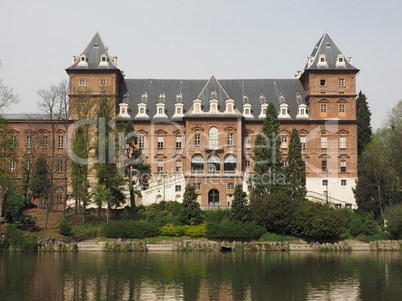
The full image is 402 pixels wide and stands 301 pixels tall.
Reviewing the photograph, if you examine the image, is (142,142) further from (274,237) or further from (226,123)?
(274,237)

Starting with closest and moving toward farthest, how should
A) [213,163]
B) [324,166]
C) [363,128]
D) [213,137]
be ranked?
[213,163], [213,137], [324,166], [363,128]

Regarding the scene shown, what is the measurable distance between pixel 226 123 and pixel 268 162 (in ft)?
33.2

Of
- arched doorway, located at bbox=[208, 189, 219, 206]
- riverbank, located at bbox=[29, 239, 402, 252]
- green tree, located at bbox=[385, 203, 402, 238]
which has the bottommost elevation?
riverbank, located at bbox=[29, 239, 402, 252]

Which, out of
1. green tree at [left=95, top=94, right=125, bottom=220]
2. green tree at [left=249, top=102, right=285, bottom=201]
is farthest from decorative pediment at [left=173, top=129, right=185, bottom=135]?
green tree at [left=95, top=94, right=125, bottom=220]

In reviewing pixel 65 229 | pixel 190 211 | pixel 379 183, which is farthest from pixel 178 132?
pixel 379 183

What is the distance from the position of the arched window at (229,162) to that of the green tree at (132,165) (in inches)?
432

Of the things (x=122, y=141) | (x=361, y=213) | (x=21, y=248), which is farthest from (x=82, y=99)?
(x=361, y=213)

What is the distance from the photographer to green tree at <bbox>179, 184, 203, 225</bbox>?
168 feet

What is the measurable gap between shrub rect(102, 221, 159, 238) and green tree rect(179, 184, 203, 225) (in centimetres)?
379

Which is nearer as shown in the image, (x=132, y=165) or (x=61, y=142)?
(x=132, y=165)

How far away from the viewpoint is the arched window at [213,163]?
209ft

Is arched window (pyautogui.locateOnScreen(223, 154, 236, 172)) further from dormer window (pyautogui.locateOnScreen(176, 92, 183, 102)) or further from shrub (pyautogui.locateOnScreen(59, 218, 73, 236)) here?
shrub (pyautogui.locateOnScreen(59, 218, 73, 236))

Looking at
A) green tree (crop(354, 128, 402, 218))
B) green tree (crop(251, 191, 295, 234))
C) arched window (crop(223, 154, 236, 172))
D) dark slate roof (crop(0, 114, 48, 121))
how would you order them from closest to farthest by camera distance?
green tree (crop(251, 191, 295, 234))
green tree (crop(354, 128, 402, 218))
dark slate roof (crop(0, 114, 48, 121))
arched window (crop(223, 154, 236, 172))

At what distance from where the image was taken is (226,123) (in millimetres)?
64750
